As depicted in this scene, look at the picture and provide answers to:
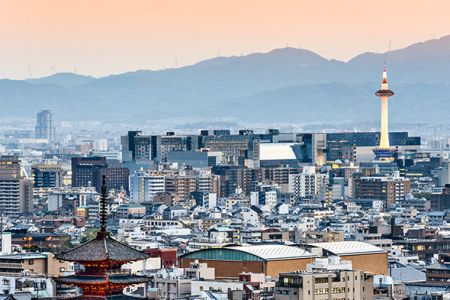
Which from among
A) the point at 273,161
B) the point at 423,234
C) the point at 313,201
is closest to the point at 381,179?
the point at 313,201

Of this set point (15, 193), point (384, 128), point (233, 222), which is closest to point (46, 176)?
point (15, 193)

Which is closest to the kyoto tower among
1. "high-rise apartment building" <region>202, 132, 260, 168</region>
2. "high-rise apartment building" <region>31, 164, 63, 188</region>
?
"high-rise apartment building" <region>202, 132, 260, 168</region>

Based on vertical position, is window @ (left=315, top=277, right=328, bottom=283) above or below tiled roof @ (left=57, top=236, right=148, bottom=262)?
below

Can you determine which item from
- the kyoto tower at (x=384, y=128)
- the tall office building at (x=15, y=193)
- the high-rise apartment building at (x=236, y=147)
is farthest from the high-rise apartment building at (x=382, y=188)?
the high-rise apartment building at (x=236, y=147)

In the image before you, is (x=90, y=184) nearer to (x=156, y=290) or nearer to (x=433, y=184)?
(x=433, y=184)

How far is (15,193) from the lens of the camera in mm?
138750

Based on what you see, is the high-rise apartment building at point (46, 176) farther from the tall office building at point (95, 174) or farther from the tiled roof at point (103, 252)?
the tiled roof at point (103, 252)

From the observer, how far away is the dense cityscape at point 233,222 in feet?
180

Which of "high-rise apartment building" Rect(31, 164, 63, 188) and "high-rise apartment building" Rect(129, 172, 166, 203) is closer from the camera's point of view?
"high-rise apartment building" Rect(129, 172, 166, 203)

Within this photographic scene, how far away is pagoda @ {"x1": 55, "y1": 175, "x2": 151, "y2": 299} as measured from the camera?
3644 cm

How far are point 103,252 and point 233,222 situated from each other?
6601 cm

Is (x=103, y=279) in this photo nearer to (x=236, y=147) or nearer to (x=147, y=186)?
(x=147, y=186)

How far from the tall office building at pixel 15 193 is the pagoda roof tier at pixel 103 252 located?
95893mm

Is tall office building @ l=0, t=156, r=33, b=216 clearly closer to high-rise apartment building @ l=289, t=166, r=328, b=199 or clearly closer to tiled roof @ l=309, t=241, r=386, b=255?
high-rise apartment building @ l=289, t=166, r=328, b=199
